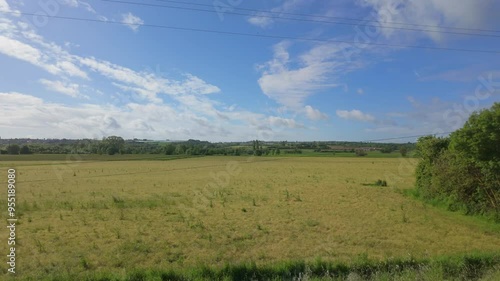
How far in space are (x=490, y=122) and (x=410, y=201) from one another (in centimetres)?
961

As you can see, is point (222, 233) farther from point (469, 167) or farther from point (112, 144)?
point (112, 144)

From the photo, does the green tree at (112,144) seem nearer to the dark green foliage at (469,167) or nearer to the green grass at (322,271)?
the dark green foliage at (469,167)

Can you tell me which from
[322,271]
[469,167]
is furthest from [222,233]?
[469,167]

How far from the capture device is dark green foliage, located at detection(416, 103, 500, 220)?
15570 millimetres

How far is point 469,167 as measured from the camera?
59.5ft

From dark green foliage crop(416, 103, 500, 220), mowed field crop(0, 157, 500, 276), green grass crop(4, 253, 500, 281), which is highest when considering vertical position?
dark green foliage crop(416, 103, 500, 220)

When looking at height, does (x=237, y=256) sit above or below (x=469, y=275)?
below

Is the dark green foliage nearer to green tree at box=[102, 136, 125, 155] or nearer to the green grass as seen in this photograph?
the green grass

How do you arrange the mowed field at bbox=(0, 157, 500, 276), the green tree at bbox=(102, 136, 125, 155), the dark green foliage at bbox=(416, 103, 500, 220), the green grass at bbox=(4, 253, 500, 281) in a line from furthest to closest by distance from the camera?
the green tree at bbox=(102, 136, 125, 155) < the dark green foliage at bbox=(416, 103, 500, 220) < the mowed field at bbox=(0, 157, 500, 276) < the green grass at bbox=(4, 253, 500, 281)

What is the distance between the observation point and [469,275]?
24.4ft

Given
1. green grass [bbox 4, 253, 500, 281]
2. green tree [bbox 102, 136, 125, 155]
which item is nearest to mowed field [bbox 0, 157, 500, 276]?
green grass [bbox 4, 253, 500, 281]

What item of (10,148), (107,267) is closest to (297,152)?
(10,148)

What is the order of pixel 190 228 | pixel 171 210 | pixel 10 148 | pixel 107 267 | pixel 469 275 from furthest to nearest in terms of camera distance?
pixel 10 148 → pixel 171 210 → pixel 190 228 → pixel 107 267 → pixel 469 275

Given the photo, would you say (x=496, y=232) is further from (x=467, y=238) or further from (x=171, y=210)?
(x=171, y=210)
